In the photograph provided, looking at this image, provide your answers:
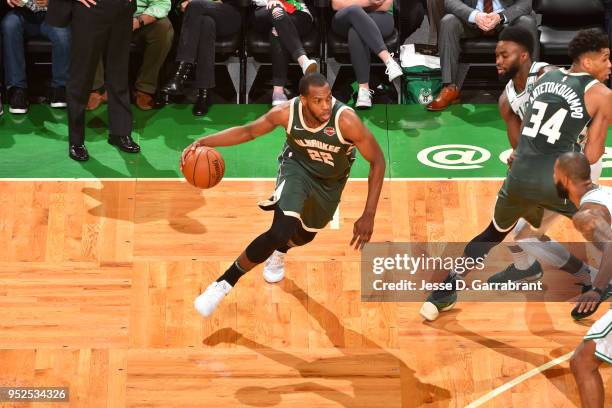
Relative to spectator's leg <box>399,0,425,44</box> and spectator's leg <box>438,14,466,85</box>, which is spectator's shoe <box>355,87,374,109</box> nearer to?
spectator's leg <box>438,14,466,85</box>

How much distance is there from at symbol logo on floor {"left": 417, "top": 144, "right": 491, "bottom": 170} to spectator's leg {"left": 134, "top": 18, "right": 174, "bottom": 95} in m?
2.14

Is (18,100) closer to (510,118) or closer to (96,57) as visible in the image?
(96,57)

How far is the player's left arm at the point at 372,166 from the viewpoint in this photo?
671cm

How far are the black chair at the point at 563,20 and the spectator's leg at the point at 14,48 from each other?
158 inches

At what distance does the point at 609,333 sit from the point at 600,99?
1.47 meters

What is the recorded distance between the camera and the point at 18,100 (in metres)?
9.16

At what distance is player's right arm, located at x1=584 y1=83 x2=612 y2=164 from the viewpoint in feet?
21.9

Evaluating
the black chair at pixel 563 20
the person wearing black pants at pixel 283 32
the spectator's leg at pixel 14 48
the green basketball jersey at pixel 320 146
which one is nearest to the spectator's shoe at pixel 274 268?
the green basketball jersey at pixel 320 146

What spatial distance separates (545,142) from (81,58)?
3.40 metres

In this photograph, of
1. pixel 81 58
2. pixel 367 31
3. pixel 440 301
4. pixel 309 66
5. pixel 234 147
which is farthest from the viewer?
pixel 367 31

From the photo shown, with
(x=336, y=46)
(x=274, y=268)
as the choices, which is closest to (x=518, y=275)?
(x=274, y=268)

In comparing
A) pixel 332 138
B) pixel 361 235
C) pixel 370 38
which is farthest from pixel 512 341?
pixel 370 38

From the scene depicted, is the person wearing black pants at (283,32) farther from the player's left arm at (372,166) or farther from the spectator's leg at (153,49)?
the player's left arm at (372,166)

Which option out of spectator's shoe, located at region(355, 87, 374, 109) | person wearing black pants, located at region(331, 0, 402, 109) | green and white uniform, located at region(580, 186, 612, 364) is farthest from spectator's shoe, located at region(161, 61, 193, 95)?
green and white uniform, located at region(580, 186, 612, 364)
